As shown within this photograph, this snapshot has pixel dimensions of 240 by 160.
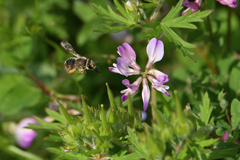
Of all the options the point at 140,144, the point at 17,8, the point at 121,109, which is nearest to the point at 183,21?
the point at 121,109

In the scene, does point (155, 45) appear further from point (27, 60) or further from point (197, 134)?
point (27, 60)

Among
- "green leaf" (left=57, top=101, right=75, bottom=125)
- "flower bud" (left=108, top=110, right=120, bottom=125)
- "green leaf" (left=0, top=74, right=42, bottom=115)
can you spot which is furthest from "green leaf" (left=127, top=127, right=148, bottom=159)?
"green leaf" (left=0, top=74, right=42, bottom=115)

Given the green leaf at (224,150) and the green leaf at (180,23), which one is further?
the green leaf at (180,23)

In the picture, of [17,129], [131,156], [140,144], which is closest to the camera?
[140,144]

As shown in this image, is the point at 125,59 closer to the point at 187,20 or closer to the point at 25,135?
the point at 187,20

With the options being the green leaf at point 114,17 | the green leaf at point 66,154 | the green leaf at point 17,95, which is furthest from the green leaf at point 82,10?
the green leaf at point 66,154

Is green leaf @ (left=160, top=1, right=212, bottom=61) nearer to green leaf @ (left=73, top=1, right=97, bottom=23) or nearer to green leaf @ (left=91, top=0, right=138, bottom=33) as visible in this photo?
green leaf @ (left=91, top=0, right=138, bottom=33)

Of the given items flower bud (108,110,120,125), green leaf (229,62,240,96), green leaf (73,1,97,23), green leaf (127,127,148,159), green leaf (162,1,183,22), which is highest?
green leaf (73,1,97,23)

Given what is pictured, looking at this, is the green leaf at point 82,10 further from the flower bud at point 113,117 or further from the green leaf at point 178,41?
the flower bud at point 113,117
